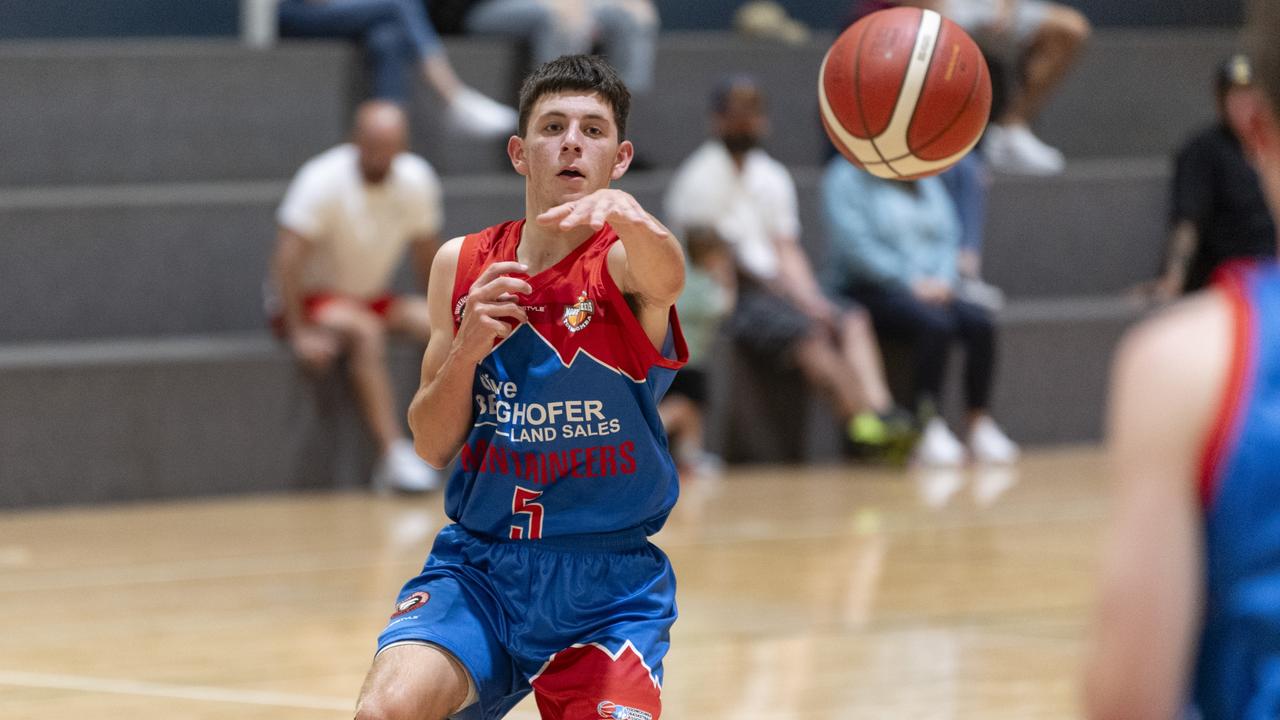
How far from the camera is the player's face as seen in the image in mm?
2955

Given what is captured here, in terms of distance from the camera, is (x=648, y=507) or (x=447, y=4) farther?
(x=447, y=4)

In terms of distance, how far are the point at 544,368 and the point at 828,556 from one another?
3.43 meters

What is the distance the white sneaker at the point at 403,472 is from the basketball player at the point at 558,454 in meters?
4.55

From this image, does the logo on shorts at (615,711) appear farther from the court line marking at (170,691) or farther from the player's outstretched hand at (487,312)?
the court line marking at (170,691)

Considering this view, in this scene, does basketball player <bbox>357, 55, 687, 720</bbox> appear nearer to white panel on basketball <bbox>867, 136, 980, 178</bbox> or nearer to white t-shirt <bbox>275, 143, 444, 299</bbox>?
white panel on basketball <bbox>867, 136, 980, 178</bbox>

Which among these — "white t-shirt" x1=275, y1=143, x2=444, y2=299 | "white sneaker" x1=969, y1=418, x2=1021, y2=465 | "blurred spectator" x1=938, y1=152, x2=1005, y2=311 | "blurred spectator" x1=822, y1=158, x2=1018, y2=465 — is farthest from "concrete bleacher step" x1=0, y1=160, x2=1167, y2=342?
"white sneaker" x1=969, y1=418, x2=1021, y2=465

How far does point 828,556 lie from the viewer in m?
6.23

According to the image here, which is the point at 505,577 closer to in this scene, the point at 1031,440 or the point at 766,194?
the point at 766,194

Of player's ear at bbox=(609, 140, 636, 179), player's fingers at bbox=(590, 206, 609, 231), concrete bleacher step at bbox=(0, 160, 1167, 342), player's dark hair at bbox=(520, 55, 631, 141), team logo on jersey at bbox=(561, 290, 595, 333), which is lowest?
concrete bleacher step at bbox=(0, 160, 1167, 342)

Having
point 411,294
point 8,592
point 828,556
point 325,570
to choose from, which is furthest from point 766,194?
point 8,592

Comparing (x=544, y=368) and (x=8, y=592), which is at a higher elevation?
(x=544, y=368)

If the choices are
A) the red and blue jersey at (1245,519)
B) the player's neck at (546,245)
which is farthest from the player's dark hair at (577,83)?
the red and blue jersey at (1245,519)

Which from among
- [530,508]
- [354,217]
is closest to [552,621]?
[530,508]

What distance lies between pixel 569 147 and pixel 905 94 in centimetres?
81
